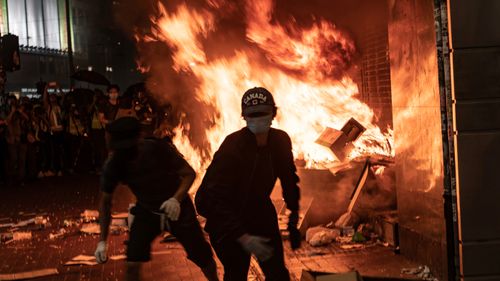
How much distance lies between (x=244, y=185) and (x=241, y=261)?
58 cm

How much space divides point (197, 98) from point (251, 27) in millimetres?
2552

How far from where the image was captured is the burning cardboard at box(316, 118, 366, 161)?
9445mm

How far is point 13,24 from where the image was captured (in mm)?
49625

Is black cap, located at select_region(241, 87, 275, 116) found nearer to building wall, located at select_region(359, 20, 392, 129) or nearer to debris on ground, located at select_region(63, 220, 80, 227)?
building wall, located at select_region(359, 20, 392, 129)

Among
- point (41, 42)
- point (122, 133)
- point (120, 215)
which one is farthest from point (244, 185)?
point (41, 42)

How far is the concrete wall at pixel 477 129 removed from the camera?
18.0 ft

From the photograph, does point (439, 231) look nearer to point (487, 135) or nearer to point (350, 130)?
point (487, 135)

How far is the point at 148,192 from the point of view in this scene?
545 cm

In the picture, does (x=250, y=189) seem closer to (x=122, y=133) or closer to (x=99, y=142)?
(x=122, y=133)

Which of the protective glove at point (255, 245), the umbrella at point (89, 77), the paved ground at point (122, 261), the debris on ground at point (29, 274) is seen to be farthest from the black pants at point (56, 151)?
the protective glove at point (255, 245)

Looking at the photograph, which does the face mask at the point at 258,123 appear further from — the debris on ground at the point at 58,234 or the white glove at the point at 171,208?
the debris on ground at the point at 58,234

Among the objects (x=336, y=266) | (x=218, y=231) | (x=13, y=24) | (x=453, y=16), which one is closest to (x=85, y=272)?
(x=336, y=266)

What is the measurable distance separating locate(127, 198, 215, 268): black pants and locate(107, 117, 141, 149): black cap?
21.6 inches

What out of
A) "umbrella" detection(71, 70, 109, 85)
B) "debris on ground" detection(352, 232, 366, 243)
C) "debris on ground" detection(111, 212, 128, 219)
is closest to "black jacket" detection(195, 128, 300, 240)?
"debris on ground" detection(352, 232, 366, 243)
